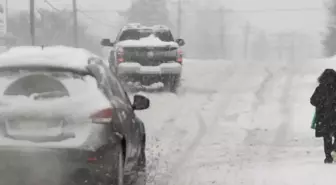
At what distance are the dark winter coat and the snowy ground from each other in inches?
20.4

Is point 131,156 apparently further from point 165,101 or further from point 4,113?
point 165,101

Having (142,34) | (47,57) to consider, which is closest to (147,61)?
(142,34)

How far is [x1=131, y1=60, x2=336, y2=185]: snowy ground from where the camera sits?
326 inches

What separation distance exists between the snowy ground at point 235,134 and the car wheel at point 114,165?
7.42 ft

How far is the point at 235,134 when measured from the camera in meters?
11.9

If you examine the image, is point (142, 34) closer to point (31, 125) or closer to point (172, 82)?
point (172, 82)

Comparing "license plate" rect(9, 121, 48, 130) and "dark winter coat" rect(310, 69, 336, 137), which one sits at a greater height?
"license plate" rect(9, 121, 48, 130)

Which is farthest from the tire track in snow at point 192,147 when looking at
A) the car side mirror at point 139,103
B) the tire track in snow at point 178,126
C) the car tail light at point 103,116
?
the car tail light at point 103,116

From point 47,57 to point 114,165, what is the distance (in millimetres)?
1303

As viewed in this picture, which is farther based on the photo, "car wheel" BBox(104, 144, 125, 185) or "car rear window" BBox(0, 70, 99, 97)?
"car rear window" BBox(0, 70, 99, 97)

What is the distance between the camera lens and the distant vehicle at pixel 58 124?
5.30 meters

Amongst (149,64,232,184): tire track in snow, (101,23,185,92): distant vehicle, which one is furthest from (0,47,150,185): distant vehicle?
(101,23,185,92): distant vehicle

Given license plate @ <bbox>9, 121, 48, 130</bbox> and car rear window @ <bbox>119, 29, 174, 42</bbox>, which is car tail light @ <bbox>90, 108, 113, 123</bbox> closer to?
license plate @ <bbox>9, 121, 48, 130</bbox>

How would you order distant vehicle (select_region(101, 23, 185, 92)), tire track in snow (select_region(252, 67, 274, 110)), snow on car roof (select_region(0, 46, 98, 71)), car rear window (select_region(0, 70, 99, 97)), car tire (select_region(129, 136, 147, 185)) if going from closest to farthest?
1. car rear window (select_region(0, 70, 99, 97))
2. snow on car roof (select_region(0, 46, 98, 71))
3. car tire (select_region(129, 136, 147, 185))
4. tire track in snow (select_region(252, 67, 274, 110))
5. distant vehicle (select_region(101, 23, 185, 92))
